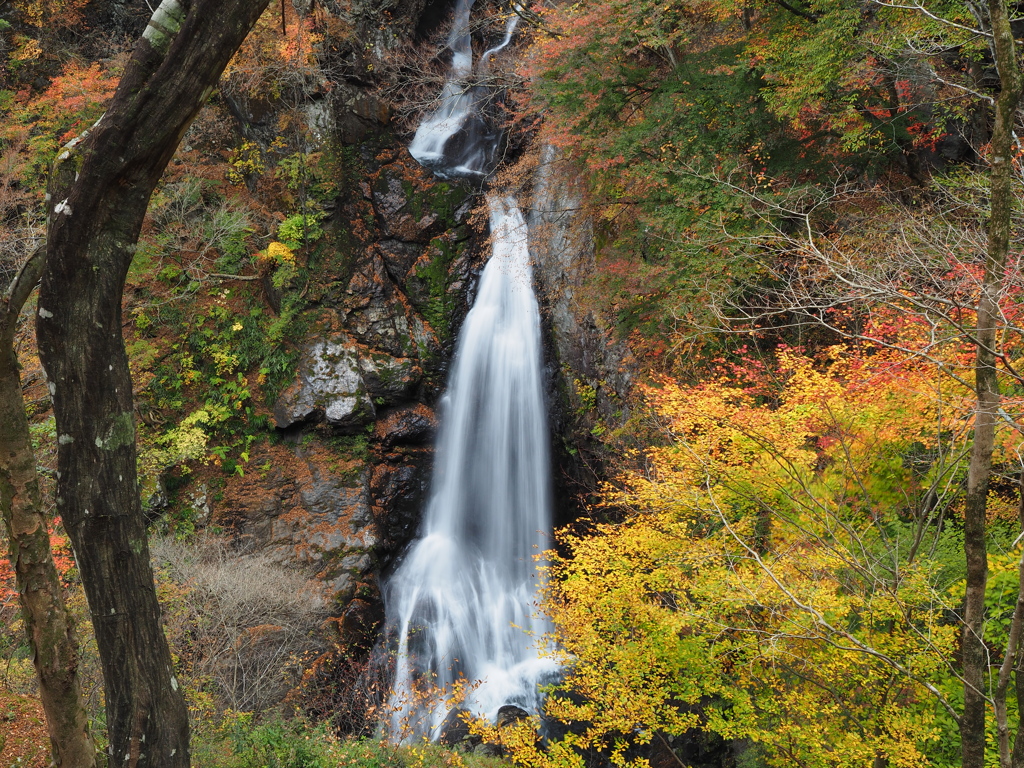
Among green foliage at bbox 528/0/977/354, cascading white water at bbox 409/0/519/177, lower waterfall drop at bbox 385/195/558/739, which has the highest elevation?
cascading white water at bbox 409/0/519/177

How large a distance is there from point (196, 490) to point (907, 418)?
1419 cm

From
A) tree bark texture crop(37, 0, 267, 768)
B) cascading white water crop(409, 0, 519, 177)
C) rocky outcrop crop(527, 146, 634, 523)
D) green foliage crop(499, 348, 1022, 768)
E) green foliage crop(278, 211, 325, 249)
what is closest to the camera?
tree bark texture crop(37, 0, 267, 768)

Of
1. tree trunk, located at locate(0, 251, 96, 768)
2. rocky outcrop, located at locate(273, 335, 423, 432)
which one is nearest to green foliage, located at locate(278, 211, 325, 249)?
rocky outcrop, located at locate(273, 335, 423, 432)

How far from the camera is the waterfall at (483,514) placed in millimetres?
11898

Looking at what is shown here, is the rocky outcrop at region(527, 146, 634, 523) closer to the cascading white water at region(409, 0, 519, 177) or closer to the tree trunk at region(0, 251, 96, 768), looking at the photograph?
the cascading white water at region(409, 0, 519, 177)

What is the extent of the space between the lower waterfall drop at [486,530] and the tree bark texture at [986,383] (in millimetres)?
8071

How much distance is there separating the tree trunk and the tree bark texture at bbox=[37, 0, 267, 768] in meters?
1.09

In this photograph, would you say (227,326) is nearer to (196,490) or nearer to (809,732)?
(196,490)

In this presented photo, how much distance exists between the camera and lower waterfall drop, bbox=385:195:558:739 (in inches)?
467

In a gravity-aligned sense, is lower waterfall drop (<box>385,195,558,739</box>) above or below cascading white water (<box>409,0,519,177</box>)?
below

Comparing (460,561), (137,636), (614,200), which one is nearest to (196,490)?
(460,561)

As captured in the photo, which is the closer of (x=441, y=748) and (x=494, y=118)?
(x=441, y=748)

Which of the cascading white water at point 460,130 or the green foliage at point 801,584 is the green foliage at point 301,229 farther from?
the green foliage at point 801,584

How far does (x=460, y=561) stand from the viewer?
1415 centimetres
